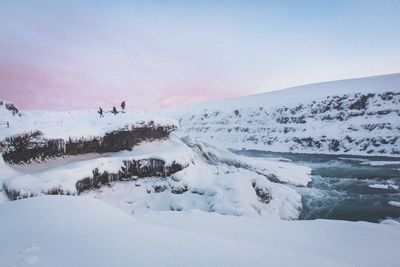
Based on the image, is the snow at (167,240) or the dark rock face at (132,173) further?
the dark rock face at (132,173)

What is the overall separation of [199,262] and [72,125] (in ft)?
56.4

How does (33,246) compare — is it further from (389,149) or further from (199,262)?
(389,149)

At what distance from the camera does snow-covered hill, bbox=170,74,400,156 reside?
4734cm

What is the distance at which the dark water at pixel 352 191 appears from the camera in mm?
17906

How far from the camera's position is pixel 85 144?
19.1m

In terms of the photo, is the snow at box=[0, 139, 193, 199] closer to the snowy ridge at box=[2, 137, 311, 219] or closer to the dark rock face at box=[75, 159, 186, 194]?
the snowy ridge at box=[2, 137, 311, 219]

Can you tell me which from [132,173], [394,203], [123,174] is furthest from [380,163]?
[123,174]

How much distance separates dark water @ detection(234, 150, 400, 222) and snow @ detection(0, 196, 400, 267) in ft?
33.6

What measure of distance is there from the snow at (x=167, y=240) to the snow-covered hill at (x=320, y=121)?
4285cm

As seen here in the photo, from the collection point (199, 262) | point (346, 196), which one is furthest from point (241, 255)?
point (346, 196)

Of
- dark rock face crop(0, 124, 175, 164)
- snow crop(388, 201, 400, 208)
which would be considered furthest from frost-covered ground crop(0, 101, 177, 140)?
snow crop(388, 201, 400, 208)

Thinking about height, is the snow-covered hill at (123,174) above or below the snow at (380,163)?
above

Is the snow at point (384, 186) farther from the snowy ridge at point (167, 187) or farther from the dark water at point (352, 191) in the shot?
the snowy ridge at point (167, 187)

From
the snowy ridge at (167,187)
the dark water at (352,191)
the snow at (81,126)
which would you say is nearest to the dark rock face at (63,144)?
the snow at (81,126)
